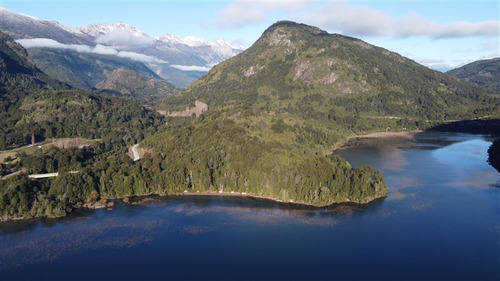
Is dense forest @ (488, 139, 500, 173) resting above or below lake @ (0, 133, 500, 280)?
above

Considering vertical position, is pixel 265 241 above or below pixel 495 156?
below

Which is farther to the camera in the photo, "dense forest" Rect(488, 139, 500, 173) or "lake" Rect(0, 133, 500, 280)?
"dense forest" Rect(488, 139, 500, 173)

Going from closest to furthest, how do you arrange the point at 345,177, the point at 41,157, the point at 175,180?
the point at 345,177
the point at 175,180
the point at 41,157

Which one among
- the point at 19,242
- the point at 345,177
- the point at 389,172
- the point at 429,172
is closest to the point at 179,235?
the point at 19,242

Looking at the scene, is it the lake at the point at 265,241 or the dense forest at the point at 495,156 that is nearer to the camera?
the lake at the point at 265,241

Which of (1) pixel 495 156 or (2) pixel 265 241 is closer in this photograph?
(2) pixel 265 241

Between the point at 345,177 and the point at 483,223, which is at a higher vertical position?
the point at 345,177

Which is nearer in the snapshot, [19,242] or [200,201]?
[19,242]

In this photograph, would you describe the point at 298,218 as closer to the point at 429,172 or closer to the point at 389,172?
the point at 389,172
